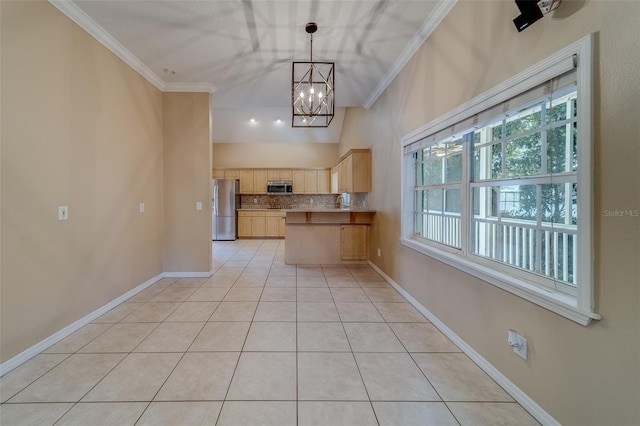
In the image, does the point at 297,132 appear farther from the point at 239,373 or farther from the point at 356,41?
the point at 239,373

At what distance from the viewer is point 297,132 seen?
25.7ft

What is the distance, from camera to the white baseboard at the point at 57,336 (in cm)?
181

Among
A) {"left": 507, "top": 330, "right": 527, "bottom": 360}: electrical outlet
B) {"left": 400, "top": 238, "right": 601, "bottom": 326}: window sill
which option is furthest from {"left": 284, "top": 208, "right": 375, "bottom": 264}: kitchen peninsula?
{"left": 507, "top": 330, "right": 527, "bottom": 360}: electrical outlet

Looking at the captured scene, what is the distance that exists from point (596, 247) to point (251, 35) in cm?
314

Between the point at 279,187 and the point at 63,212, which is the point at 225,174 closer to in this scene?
the point at 279,187

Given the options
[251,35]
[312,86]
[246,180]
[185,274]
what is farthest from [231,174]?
[312,86]

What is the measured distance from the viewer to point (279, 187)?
26.7 ft

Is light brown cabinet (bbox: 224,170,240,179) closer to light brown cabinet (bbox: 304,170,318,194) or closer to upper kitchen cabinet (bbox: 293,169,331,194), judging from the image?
upper kitchen cabinet (bbox: 293,169,331,194)

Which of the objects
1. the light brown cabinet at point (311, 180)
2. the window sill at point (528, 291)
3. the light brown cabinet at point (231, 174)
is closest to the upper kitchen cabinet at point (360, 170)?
the window sill at point (528, 291)

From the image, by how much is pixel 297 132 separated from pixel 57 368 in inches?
278

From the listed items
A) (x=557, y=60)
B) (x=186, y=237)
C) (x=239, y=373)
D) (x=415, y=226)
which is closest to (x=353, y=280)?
(x=415, y=226)

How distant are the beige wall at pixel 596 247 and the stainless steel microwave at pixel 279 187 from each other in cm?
616

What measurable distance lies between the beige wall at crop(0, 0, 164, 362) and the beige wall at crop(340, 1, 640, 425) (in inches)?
129

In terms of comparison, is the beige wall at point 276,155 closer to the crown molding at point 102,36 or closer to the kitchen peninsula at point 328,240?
the kitchen peninsula at point 328,240
